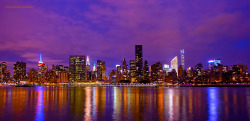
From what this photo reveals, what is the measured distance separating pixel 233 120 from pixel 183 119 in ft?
19.0

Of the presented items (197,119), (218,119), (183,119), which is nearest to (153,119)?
(183,119)

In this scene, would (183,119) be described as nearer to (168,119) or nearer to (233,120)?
(168,119)

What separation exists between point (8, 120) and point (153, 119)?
54.3 ft

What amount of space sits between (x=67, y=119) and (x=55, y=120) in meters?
1.34

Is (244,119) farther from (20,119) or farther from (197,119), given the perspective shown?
(20,119)

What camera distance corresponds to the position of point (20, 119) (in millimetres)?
27734

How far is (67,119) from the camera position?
27.4 m

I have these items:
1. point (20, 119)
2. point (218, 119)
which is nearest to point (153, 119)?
point (218, 119)

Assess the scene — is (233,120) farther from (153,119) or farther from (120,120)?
(120,120)

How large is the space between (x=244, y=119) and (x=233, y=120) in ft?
5.65

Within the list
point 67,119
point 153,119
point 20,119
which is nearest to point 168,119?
point 153,119

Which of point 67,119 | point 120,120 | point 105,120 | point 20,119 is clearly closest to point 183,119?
point 120,120

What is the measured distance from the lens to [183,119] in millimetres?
27188

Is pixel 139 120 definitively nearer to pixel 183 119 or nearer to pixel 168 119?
pixel 168 119
